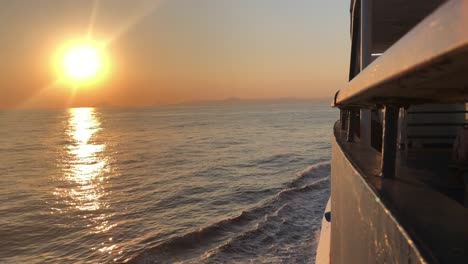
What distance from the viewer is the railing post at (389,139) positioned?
190 cm

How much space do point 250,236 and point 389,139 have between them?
1040 cm

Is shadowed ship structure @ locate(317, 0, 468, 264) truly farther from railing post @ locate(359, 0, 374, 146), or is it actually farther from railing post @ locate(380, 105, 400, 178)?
railing post @ locate(359, 0, 374, 146)

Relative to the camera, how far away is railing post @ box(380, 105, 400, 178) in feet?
6.23

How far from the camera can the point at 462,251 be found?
42.3 inches

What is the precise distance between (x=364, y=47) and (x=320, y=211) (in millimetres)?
10495

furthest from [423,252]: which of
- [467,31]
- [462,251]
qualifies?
[467,31]

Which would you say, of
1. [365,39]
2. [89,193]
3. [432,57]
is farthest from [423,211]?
[89,193]

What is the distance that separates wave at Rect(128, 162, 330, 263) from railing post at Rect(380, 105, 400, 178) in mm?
8492

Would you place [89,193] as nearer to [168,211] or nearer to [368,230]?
[168,211]

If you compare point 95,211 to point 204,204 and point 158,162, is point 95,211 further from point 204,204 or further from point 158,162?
point 158,162

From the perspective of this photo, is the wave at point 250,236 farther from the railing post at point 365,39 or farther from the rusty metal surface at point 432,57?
the rusty metal surface at point 432,57

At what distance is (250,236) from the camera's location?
11836 mm

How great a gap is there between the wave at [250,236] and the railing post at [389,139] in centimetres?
849

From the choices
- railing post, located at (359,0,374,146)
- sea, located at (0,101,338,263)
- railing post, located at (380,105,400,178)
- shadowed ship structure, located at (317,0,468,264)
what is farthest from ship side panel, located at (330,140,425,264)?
sea, located at (0,101,338,263)
